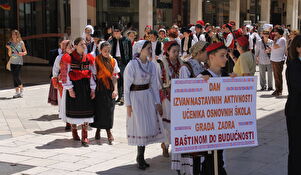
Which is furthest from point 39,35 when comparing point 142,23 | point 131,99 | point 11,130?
point 131,99

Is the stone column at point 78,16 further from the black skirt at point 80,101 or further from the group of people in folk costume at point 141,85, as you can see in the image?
the black skirt at point 80,101

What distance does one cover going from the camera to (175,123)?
4.32m

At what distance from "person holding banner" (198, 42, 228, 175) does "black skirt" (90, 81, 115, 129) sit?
124 inches

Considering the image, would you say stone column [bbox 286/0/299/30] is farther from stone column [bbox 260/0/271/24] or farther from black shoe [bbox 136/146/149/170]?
black shoe [bbox 136/146/149/170]

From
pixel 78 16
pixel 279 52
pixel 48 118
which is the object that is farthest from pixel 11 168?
pixel 78 16

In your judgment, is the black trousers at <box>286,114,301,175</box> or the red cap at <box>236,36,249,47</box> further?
the red cap at <box>236,36,249,47</box>

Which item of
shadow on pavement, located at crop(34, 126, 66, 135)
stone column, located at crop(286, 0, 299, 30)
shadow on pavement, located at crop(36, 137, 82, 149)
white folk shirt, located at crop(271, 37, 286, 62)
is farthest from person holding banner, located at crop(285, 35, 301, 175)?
stone column, located at crop(286, 0, 299, 30)

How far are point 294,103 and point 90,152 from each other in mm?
3445

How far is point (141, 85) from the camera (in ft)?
21.0

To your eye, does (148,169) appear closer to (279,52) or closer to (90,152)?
(90,152)

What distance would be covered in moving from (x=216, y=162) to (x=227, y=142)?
0.26 m

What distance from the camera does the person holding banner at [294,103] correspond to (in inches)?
195

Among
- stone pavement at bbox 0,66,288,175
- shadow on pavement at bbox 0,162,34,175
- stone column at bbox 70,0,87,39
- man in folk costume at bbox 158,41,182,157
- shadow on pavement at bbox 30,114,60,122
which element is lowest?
shadow on pavement at bbox 0,162,34,175

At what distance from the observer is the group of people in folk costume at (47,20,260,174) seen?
5.29m
